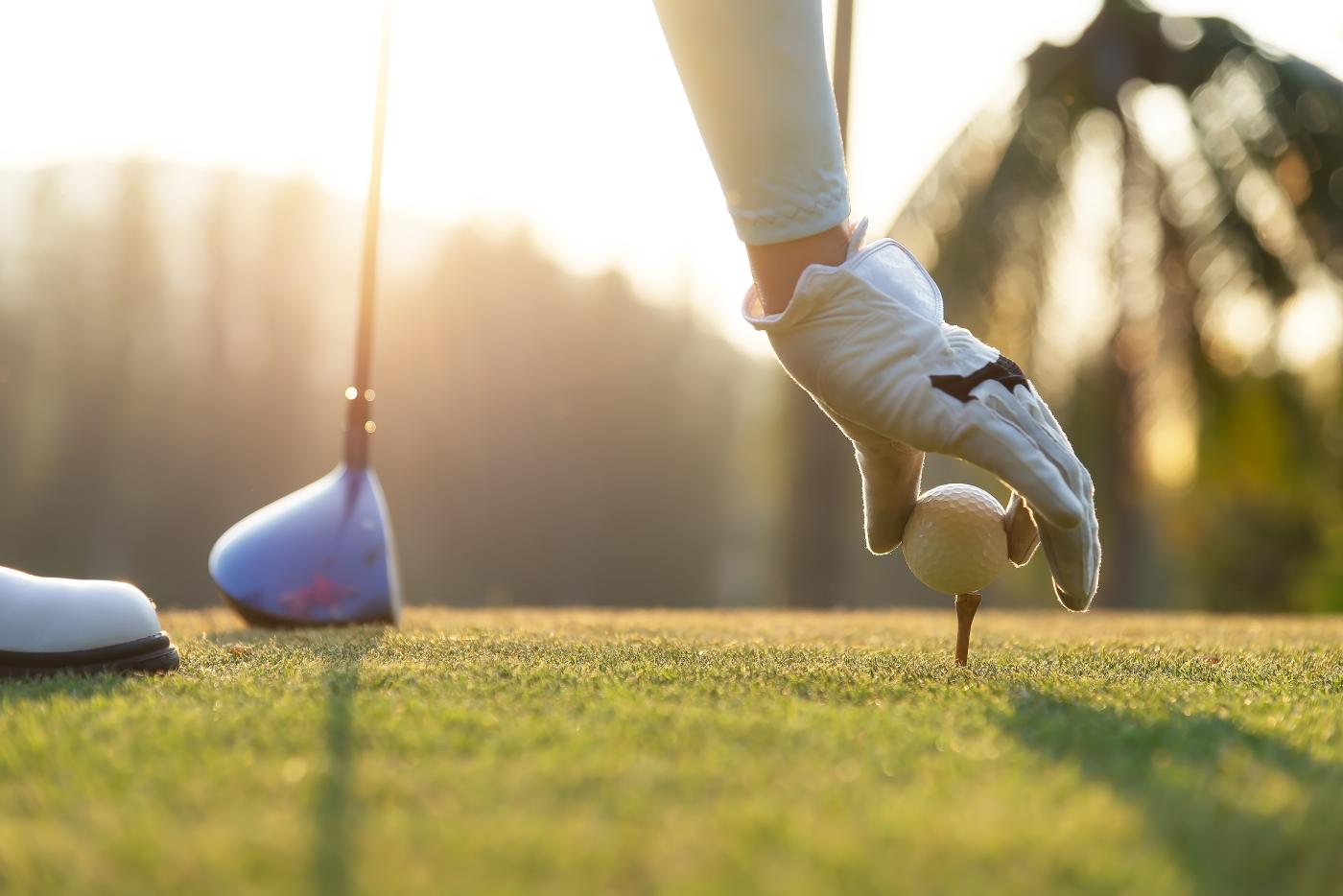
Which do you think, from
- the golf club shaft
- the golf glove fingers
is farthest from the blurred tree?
the golf glove fingers

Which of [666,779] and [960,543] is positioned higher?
[960,543]

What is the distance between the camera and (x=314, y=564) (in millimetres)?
2771

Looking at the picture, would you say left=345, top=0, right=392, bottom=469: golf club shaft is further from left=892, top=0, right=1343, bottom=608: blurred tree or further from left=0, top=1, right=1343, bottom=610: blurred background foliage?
left=892, top=0, right=1343, bottom=608: blurred tree

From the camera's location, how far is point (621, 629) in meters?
2.76

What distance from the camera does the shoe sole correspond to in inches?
67.7

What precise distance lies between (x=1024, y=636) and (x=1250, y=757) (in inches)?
60.2

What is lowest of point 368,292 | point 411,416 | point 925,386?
point 411,416

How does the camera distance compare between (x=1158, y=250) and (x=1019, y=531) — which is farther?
(x=1158, y=250)

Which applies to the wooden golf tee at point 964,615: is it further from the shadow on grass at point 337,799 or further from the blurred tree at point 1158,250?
the blurred tree at point 1158,250

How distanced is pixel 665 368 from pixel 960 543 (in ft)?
76.8

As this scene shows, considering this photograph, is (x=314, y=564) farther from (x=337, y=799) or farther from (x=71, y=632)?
(x=337, y=799)

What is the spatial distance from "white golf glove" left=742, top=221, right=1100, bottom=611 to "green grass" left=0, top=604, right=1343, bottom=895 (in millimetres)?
256

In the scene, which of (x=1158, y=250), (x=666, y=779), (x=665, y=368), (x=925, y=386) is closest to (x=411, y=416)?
(x=665, y=368)

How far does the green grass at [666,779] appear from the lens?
82 centimetres
